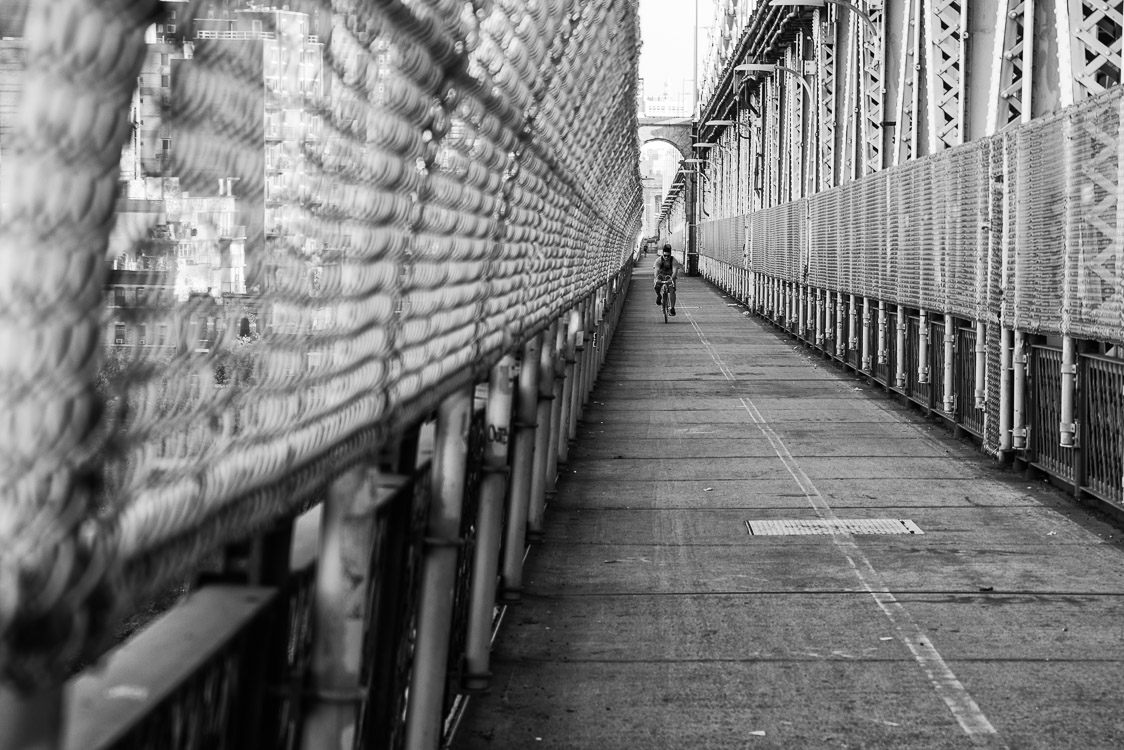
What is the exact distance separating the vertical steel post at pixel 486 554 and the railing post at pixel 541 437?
6.53 feet

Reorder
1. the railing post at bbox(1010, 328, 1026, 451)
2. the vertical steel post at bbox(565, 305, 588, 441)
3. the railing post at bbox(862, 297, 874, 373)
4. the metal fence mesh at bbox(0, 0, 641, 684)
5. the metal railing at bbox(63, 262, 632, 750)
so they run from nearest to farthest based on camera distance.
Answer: the metal fence mesh at bbox(0, 0, 641, 684) < the metal railing at bbox(63, 262, 632, 750) < the railing post at bbox(1010, 328, 1026, 451) < the vertical steel post at bbox(565, 305, 588, 441) < the railing post at bbox(862, 297, 874, 373)

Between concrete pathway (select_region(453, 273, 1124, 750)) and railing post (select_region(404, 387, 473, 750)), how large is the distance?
0.87 meters

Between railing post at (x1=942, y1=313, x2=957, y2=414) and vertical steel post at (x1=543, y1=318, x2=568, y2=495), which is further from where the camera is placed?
railing post at (x1=942, y1=313, x2=957, y2=414)

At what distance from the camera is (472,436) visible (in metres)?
5.10

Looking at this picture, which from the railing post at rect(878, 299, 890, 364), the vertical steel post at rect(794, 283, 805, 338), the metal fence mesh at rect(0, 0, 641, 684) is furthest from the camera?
the vertical steel post at rect(794, 283, 805, 338)

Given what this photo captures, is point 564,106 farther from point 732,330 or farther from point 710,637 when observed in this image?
point 732,330

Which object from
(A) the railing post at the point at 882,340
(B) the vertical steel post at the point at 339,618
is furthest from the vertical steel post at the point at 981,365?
(B) the vertical steel post at the point at 339,618

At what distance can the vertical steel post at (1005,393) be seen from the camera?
10664mm

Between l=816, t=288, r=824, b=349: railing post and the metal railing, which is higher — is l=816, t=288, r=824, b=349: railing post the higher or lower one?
the higher one

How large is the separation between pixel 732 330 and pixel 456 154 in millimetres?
26131

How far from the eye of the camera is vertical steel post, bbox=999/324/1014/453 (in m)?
10.7

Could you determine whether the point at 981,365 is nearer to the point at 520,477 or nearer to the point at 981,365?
the point at 981,365

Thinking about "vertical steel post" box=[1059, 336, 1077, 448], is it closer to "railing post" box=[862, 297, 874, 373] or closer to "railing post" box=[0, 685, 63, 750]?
"railing post" box=[862, 297, 874, 373]

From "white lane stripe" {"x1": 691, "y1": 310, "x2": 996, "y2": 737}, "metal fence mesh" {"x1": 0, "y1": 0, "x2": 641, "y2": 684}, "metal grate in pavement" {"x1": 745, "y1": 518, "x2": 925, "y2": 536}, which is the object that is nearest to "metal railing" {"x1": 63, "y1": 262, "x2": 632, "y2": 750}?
"metal fence mesh" {"x1": 0, "y1": 0, "x2": 641, "y2": 684}
